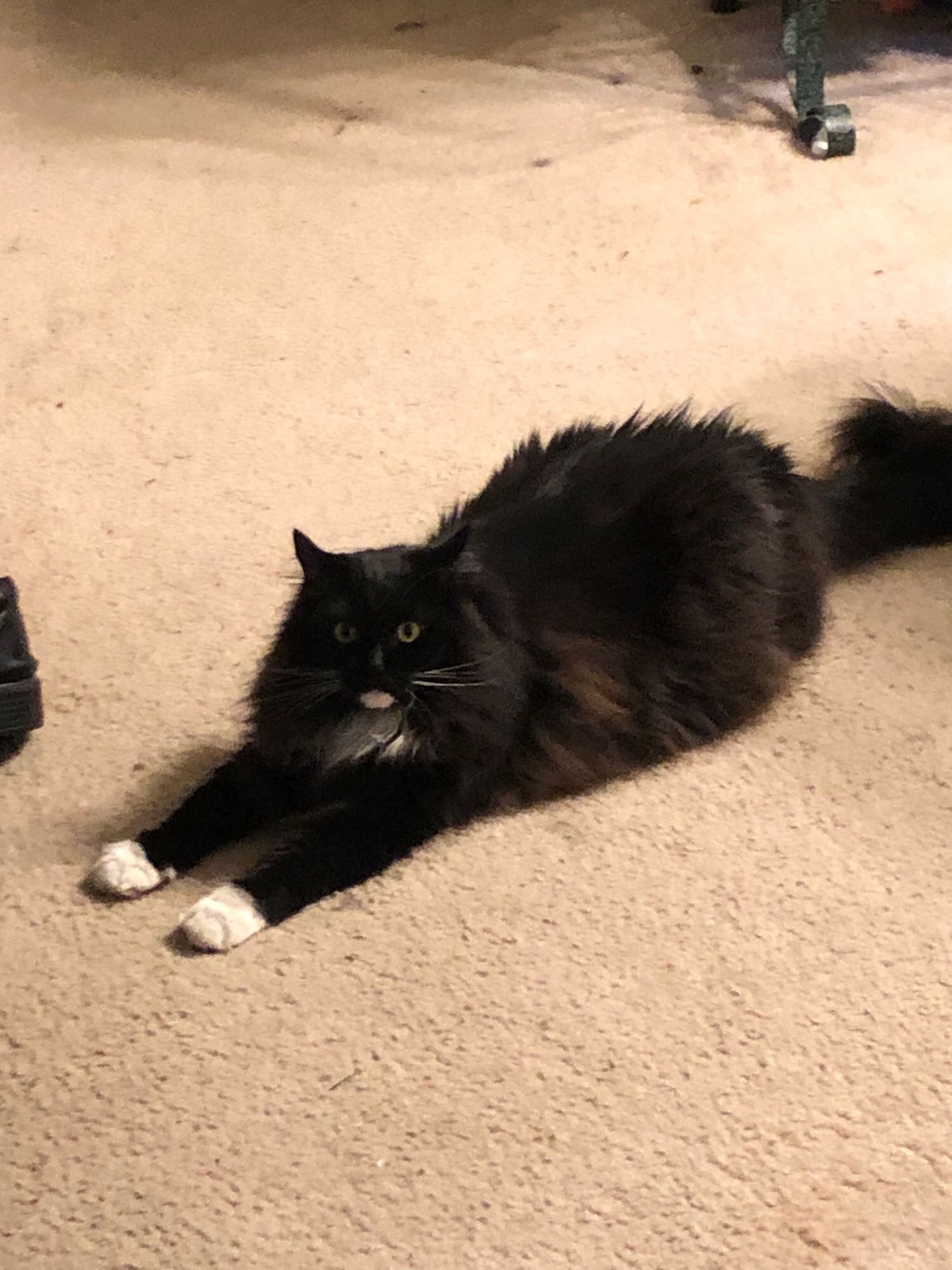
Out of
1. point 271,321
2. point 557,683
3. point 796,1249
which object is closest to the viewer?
point 796,1249

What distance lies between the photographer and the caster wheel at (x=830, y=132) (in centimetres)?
223

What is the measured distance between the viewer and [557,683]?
3.80ft

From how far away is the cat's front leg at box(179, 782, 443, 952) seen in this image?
1.04 metres

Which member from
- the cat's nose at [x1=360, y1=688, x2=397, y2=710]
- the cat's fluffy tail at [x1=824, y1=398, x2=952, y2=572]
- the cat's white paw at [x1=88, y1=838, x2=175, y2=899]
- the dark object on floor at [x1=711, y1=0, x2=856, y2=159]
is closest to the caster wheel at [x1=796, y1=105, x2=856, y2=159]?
the dark object on floor at [x1=711, y1=0, x2=856, y2=159]

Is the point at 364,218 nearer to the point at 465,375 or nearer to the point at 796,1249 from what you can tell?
the point at 465,375

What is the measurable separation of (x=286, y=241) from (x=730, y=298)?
2.40 ft

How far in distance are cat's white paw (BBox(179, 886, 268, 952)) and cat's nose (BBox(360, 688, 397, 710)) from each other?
19 centimetres

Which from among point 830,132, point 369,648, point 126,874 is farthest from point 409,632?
point 830,132

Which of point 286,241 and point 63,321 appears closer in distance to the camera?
point 63,321

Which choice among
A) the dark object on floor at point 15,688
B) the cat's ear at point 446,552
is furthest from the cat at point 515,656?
the dark object on floor at point 15,688

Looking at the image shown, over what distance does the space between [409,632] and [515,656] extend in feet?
0.39

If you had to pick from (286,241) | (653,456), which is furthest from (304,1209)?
(286,241)

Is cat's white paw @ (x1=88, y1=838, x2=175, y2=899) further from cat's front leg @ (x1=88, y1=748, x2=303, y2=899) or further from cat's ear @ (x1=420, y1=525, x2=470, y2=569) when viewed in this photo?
cat's ear @ (x1=420, y1=525, x2=470, y2=569)

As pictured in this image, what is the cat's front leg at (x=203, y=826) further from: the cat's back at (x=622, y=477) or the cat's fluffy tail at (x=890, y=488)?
the cat's fluffy tail at (x=890, y=488)
